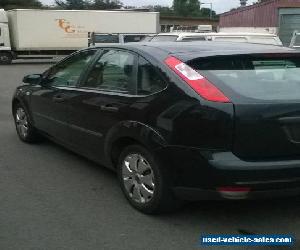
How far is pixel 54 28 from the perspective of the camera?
33.2 metres

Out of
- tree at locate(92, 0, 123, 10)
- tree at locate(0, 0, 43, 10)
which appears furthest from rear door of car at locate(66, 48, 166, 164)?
tree at locate(92, 0, 123, 10)

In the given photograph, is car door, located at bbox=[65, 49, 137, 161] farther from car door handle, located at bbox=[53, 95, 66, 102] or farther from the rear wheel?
the rear wheel

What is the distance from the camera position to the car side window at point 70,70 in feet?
19.1

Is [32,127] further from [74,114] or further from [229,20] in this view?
[229,20]

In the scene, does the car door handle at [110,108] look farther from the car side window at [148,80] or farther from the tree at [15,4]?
the tree at [15,4]

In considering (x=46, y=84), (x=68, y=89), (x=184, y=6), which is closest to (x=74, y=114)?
(x=68, y=89)

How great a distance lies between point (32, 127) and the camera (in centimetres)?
714

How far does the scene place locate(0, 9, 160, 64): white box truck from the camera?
3169 centimetres

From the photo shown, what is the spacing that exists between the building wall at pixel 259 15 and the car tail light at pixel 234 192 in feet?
92.3

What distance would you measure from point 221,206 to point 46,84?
9.63 feet

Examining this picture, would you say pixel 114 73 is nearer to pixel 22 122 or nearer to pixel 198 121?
pixel 198 121

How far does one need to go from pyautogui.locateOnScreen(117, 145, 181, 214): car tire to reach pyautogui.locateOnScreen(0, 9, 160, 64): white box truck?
27646 millimetres

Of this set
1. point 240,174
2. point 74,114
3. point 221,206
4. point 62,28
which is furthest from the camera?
point 62,28

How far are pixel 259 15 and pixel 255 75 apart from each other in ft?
108
